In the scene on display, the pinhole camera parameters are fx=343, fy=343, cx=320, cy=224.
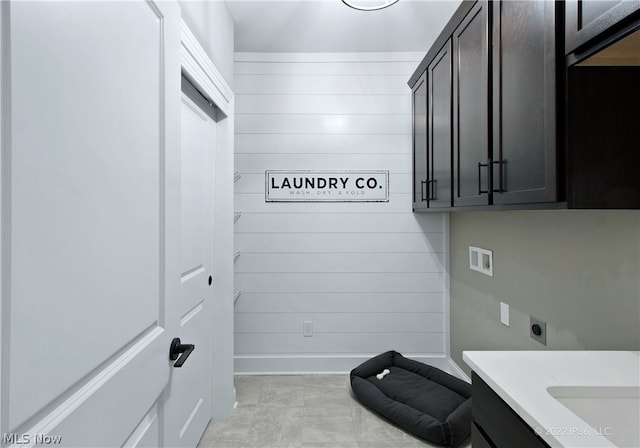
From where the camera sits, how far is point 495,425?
A: 1.05 meters

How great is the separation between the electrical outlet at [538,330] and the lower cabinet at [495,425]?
29.8 inches

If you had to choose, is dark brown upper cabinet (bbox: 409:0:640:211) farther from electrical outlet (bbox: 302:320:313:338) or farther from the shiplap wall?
electrical outlet (bbox: 302:320:313:338)

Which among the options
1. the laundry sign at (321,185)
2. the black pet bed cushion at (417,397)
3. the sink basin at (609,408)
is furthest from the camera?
the laundry sign at (321,185)

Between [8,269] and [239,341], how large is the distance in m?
2.64

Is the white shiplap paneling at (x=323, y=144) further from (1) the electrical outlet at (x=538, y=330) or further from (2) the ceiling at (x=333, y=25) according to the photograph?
(1) the electrical outlet at (x=538, y=330)

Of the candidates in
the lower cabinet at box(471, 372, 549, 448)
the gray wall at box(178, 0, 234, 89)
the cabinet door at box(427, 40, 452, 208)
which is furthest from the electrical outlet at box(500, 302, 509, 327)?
the gray wall at box(178, 0, 234, 89)

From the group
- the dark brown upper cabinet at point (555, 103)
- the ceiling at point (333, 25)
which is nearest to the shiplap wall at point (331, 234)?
the ceiling at point (333, 25)

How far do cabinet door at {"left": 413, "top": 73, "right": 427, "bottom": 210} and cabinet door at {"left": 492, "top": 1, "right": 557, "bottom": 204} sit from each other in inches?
40.6

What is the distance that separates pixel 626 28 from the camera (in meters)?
0.85

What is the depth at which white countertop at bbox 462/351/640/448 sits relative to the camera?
0.80 meters

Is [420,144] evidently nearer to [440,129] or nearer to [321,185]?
[440,129]

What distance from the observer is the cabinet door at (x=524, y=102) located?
3.67ft

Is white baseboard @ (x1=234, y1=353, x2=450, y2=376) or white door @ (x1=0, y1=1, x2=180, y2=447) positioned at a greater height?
white door @ (x1=0, y1=1, x2=180, y2=447)

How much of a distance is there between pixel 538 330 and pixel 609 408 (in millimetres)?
781
